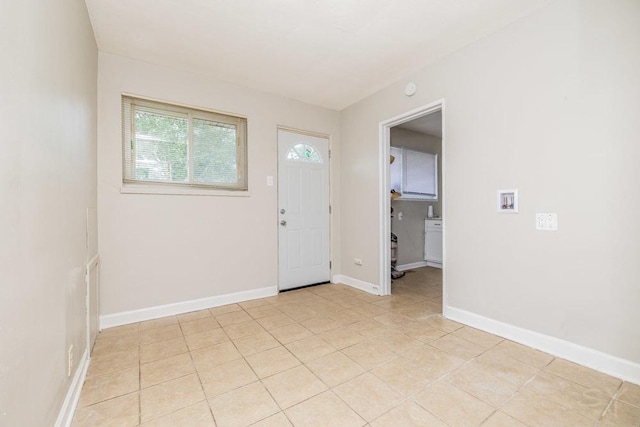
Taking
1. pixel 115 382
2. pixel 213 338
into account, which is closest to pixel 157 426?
pixel 115 382

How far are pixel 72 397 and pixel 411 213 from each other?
5150 millimetres

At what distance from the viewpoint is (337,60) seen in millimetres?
2938

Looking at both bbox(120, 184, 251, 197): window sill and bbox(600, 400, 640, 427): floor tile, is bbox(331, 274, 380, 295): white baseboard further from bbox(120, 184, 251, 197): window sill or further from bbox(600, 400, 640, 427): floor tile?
bbox(600, 400, 640, 427): floor tile

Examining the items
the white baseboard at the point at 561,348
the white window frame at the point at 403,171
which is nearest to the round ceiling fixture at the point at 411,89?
the white window frame at the point at 403,171

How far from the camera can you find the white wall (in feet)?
9.02

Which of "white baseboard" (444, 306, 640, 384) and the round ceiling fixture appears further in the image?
the round ceiling fixture

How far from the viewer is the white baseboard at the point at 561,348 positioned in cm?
182

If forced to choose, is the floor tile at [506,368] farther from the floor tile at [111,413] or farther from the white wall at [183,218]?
the white wall at [183,218]

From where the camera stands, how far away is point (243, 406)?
1.60 metres

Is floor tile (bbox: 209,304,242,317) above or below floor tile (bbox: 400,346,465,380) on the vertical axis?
below

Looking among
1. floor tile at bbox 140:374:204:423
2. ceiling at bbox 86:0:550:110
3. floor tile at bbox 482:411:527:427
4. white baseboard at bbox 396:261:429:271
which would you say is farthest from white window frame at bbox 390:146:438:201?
floor tile at bbox 140:374:204:423

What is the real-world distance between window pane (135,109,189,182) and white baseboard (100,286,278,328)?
1.40 m

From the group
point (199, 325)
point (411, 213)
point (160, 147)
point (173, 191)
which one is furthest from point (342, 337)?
point (411, 213)

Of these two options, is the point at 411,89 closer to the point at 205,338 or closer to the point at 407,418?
the point at 407,418
